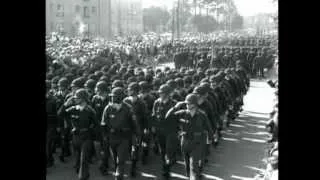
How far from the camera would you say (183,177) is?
10.1m

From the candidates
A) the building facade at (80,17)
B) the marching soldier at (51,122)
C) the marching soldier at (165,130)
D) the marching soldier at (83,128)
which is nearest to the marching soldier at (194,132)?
the marching soldier at (165,130)

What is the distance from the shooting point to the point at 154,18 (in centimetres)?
9812

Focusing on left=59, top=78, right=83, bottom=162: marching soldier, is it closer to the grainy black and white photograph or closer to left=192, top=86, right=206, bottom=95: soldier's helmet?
the grainy black and white photograph

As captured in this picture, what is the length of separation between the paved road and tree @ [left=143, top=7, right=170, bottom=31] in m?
81.6

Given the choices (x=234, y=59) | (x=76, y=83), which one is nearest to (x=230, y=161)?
(x=76, y=83)

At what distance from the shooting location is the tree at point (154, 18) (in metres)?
97.5

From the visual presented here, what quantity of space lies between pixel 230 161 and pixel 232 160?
0.11 metres

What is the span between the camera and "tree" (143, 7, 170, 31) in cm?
9750

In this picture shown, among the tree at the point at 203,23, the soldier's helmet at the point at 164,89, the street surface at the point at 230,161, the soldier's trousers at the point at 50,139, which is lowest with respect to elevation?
the street surface at the point at 230,161

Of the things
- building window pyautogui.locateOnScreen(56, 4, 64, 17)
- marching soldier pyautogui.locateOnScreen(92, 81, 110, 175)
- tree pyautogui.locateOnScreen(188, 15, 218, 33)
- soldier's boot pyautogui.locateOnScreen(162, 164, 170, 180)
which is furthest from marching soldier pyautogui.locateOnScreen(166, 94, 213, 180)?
tree pyautogui.locateOnScreen(188, 15, 218, 33)

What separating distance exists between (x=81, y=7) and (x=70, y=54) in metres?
53.3

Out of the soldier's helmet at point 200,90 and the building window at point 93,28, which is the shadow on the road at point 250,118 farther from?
the building window at point 93,28

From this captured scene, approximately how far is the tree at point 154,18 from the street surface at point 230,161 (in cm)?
8197
